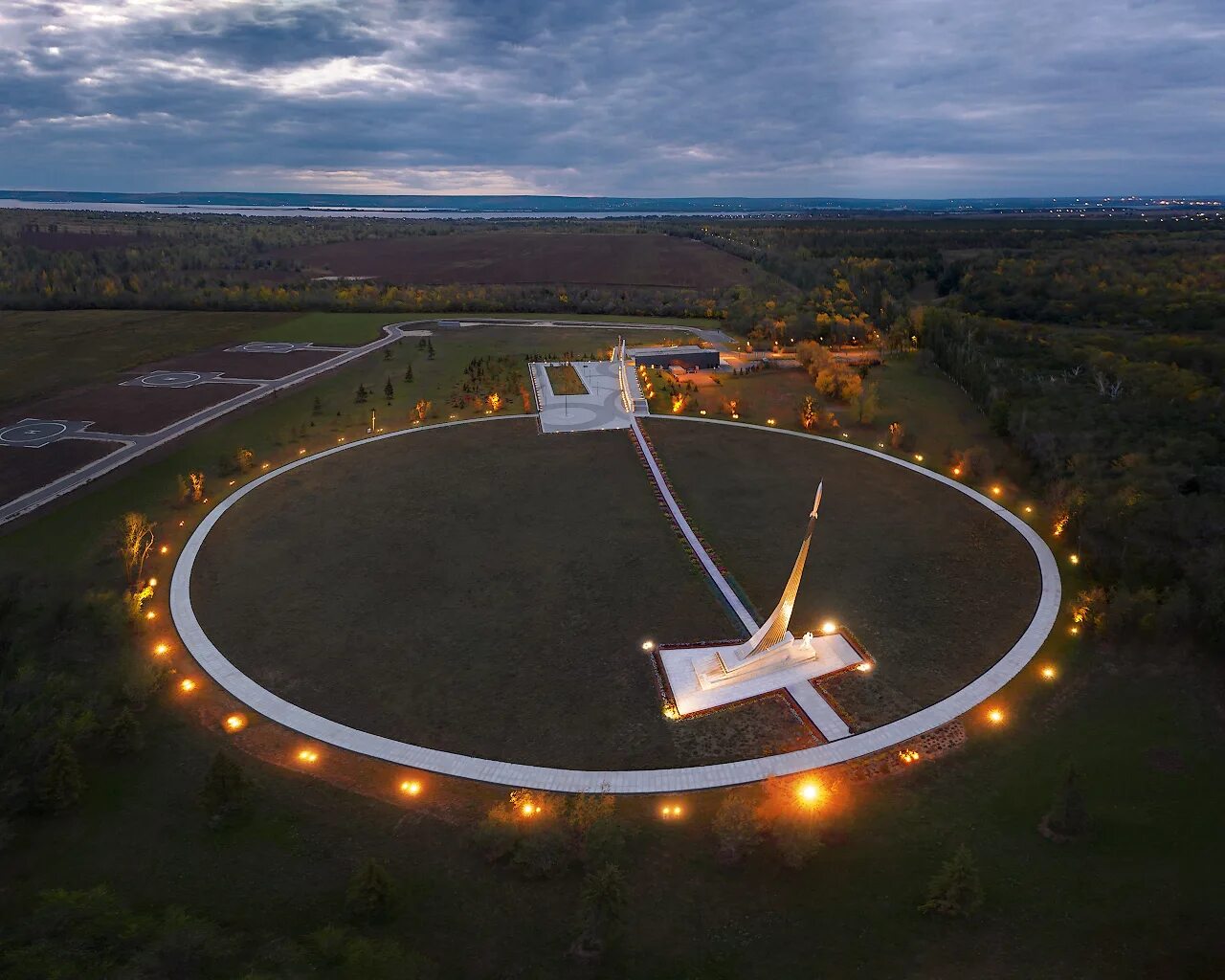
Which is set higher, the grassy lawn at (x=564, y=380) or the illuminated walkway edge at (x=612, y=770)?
the grassy lawn at (x=564, y=380)

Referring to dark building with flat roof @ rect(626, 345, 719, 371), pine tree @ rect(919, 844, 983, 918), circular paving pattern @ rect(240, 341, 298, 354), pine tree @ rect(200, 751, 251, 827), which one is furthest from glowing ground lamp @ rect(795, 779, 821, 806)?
circular paving pattern @ rect(240, 341, 298, 354)

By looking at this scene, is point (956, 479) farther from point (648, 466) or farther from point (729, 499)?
point (648, 466)

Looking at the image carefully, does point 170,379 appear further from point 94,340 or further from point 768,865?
point 768,865

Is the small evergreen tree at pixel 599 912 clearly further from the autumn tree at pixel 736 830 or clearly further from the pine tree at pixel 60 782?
the pine tree at pixel 60 782

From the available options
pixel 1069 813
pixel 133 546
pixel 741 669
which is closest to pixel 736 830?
pixel 741 669

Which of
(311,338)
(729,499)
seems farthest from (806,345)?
(311,338)

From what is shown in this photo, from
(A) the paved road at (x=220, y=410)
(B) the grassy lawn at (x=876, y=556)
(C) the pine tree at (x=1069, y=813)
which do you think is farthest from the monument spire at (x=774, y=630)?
(A) the paved road at (x=220, y=410)

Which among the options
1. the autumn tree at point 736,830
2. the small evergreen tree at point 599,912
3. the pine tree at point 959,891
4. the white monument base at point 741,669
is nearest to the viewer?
the small evergreen tree at point 599,912

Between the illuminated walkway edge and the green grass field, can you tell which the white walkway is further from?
the green grass field
